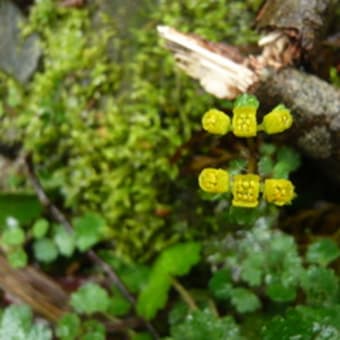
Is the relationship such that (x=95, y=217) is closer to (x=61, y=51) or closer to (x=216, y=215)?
(x=216, y=215)

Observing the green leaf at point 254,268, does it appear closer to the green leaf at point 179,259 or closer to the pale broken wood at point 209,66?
the green leaf at point 179,259

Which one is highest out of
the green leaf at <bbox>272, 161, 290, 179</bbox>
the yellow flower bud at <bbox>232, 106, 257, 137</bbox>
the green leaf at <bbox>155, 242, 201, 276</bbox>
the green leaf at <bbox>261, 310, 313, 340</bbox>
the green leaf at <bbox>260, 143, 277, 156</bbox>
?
the yellow flower bud at <bbox>232, 106, 257, 137</bbox>

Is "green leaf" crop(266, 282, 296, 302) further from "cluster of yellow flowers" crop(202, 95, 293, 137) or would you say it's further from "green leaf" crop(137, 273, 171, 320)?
"cluster of yellow flowers" crop(202, 95, 293, 137)

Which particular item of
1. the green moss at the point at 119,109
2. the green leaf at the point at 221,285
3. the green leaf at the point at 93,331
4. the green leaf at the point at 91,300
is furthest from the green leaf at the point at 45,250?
the green leaf at the point at 221,285

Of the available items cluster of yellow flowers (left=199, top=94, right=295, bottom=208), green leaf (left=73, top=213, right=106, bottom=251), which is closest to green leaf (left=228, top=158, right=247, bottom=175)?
cluster of yellow flowers (left=199, top=94, right=295, bottom=208)


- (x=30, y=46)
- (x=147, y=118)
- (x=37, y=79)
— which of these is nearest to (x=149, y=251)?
(x=147, y=118)

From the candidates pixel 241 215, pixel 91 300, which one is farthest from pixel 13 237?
pixel 241 215

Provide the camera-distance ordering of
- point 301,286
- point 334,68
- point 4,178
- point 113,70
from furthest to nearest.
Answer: point 4,178 < point 113,70 < point 334,68 < point 301,286
